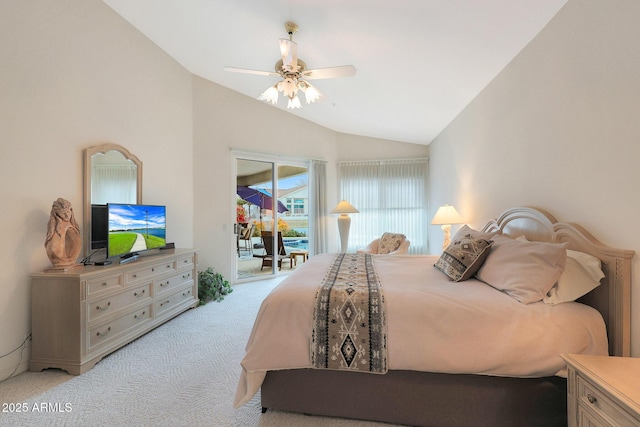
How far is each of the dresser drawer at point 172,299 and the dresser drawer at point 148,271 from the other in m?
0.30

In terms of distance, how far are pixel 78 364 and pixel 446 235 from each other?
410 centimetres

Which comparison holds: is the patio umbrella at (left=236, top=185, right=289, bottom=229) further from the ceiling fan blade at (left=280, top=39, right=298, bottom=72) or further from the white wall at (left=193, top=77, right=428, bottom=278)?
the ceiling fan blade at (left=280, top=39, right=298, bottom=72)

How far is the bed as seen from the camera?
4.78 ft

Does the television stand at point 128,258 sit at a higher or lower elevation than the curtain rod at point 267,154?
lower

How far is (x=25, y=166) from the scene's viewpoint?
227 centimetres

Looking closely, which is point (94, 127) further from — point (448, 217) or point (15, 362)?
point (448, 217)

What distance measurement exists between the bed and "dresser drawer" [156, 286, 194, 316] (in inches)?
74.8

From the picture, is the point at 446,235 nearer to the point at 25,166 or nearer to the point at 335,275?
the point at 335,275

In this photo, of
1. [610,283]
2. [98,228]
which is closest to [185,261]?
[98,228]

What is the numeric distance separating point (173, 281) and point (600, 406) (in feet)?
11.9

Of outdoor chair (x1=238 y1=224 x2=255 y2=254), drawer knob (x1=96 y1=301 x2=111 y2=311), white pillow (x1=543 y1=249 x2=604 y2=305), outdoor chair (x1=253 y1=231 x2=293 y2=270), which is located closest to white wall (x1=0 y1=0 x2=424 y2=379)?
outdoor chair (x1=238 y1=224 x2=255 y2=254)

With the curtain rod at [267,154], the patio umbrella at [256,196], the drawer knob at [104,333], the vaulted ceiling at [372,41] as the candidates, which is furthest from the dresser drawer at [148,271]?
the vaulted ceiling at [372,41]

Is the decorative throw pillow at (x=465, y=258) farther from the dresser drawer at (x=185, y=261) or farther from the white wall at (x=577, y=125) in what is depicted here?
the dresser drawer at (x=185, y=261)

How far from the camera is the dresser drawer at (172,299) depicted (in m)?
3.07
